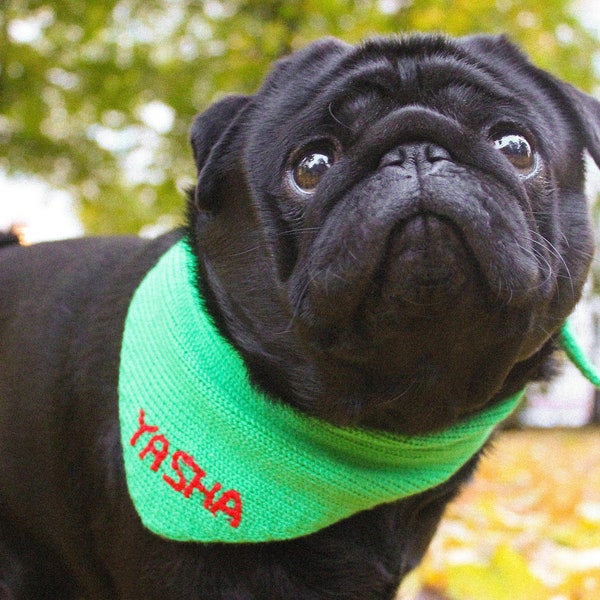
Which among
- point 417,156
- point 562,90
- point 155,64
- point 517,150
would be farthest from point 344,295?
point 155,64

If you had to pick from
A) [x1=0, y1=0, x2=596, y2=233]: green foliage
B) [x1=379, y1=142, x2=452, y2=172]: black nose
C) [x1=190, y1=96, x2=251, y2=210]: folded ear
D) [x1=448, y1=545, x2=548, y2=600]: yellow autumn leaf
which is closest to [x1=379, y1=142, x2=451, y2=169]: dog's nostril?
[x1=379, y1=142, x2=452, y2=172]: black nose

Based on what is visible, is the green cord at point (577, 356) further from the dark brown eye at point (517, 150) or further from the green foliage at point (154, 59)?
the green foliage at point (154, 59)

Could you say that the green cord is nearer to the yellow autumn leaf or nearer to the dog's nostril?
the dog's nostril

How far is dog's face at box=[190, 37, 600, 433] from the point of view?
140cm

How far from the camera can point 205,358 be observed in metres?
1.81

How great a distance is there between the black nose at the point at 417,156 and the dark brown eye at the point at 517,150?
188mm

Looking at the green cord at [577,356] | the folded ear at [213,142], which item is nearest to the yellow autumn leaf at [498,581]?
the green cord at [577,356]

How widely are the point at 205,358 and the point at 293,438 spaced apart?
10.6 inches

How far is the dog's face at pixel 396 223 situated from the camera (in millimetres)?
1399

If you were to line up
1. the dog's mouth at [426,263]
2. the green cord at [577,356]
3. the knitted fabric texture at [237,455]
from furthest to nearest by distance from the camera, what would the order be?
1. the green cord at [577,356]
2. the knitted fabric texture at [237,455]
3. the dog's mouth at [426,263]

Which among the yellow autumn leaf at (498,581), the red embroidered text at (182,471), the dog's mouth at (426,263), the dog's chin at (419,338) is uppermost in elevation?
the dog's mouth at (426,263)

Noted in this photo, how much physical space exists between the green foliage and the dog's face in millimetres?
2257

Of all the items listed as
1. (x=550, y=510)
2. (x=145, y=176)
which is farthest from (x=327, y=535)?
(x=145, y=176)

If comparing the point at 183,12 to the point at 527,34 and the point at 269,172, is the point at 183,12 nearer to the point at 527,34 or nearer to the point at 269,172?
the point at 527,34
